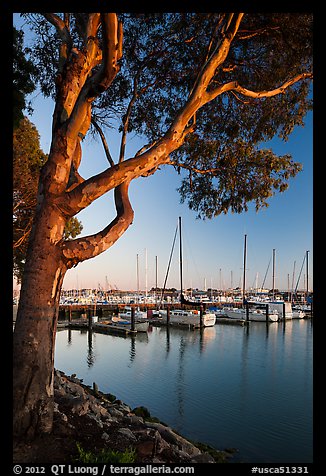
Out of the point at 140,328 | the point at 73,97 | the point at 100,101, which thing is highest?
the point at 100,101

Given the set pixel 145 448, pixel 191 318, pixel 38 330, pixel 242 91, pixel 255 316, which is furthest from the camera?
pixel 255 316

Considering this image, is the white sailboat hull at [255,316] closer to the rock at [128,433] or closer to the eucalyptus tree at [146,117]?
the eucalyptus tree at [146,117]

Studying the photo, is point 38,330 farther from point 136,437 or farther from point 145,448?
point 136,437

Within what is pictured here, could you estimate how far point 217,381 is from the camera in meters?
17.6

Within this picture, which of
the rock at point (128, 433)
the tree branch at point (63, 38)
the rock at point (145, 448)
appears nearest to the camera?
the rock at point (145, 448)

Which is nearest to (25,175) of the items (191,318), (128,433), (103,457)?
(128,433)

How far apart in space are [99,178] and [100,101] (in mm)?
5436

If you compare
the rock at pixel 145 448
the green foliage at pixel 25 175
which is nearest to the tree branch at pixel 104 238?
the rock at pixel 145 448

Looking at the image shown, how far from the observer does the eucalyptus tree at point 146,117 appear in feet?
14.8

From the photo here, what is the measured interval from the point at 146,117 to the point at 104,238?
5.98 metres

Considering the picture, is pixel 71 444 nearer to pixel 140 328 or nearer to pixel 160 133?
pixel 160 133

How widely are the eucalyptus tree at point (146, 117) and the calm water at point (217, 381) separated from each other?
292 inches

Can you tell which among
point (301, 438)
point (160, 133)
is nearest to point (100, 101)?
point (160, 133)

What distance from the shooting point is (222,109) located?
9.52 metres
